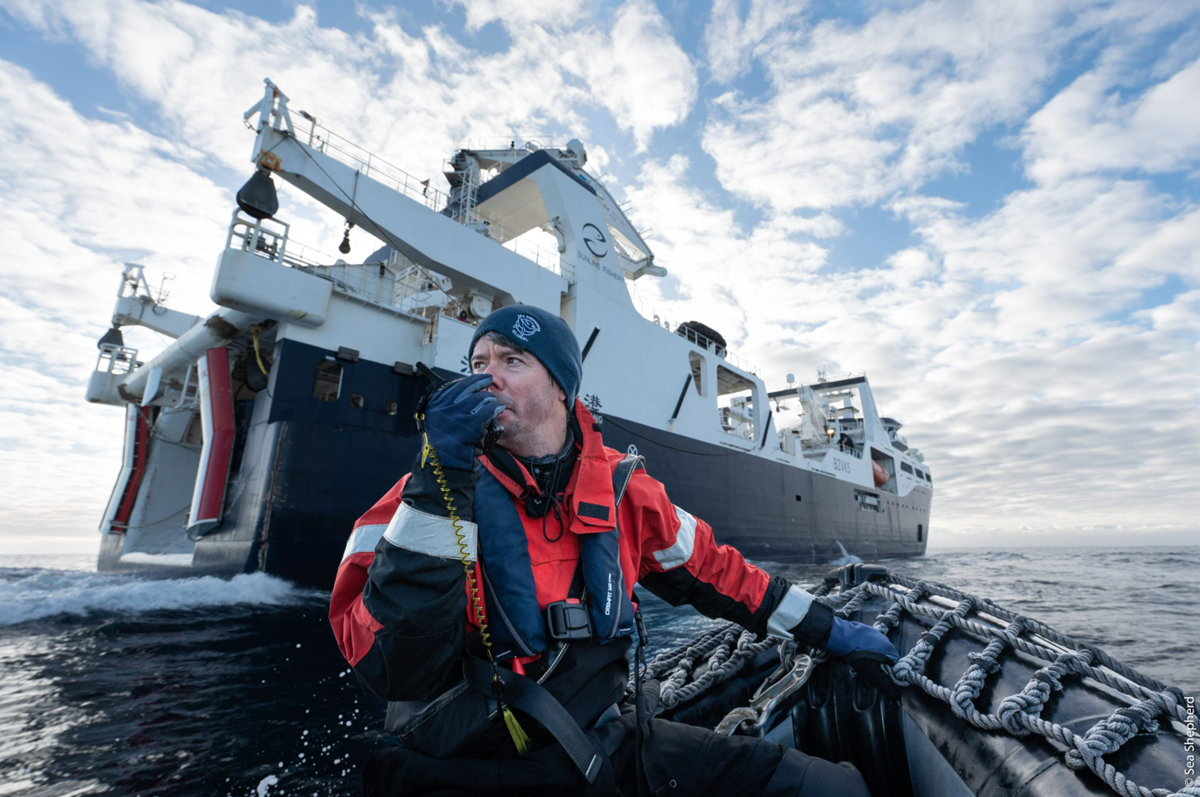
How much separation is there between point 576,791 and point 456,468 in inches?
31.5

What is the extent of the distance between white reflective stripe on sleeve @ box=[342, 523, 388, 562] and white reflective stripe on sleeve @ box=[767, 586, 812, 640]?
1.28 metres

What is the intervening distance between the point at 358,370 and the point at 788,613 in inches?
289

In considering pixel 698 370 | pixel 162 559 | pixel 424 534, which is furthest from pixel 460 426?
pixel 698 370

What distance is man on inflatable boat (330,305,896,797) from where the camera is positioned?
1114 millimetres

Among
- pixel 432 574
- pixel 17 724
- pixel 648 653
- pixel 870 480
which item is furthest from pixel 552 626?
pixel 870 480

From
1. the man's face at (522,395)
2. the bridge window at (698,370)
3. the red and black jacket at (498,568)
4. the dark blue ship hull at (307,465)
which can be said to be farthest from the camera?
the bridge window at (698,370)

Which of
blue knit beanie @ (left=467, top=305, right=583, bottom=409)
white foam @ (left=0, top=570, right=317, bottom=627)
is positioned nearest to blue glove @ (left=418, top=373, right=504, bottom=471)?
blue knit beanie @ (left=467, top=305, right=583, bottom=409)

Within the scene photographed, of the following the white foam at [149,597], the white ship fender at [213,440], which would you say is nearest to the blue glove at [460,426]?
the white foam at [149,597]

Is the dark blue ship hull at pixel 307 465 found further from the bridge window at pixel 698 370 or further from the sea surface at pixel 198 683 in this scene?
the bridge window at pixel 698 370

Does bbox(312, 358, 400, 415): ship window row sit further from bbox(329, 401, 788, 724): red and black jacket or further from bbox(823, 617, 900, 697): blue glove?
bbox(823, 617, 900, 697): blue glove

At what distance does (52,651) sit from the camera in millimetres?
4121

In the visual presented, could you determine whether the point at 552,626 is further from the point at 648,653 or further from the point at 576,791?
the point at 648,653

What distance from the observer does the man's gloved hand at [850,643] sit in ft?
5.64

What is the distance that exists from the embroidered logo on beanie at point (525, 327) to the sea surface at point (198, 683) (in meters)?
2.12
